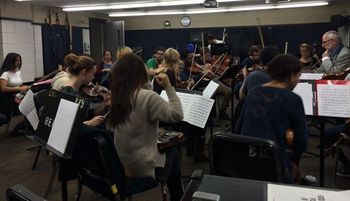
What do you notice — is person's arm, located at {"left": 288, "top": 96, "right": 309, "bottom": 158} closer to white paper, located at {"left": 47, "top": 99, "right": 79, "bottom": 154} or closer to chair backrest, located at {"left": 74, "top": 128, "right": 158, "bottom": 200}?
chair backrest, located at {"left": 74, "top": 128, "right": 158, "bottom": 200}

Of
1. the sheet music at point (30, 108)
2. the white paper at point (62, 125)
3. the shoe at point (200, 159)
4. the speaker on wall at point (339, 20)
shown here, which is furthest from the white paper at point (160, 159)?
the speaker on wall at point (339, 20)

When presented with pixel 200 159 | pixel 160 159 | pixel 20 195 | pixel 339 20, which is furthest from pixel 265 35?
pixel 20 195

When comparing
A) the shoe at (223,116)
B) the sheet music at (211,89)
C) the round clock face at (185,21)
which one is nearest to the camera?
the sheet music at (211,89)

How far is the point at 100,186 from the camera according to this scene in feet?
6.34

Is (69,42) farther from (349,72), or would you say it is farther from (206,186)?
(206,186)

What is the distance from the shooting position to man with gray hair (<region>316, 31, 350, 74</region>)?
430cm

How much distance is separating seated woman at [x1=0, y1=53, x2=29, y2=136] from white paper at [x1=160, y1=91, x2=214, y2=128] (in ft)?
10.1

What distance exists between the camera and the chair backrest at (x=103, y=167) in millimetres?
1727

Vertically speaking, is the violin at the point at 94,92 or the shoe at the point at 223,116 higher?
the violin at the point at 94,92

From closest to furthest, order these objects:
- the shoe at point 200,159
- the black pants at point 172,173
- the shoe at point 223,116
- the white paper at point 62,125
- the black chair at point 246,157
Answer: the black chair at point 246,157 < the white paper at point 62,125 < the black pants at point 172,173 < the shoe at point 200,159 < the shoe at point 223,116

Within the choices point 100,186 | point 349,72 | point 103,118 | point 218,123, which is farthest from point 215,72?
point 100,186

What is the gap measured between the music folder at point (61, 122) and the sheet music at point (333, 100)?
1785 millimetres

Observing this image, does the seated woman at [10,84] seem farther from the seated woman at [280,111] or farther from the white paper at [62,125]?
the seated woman at [280,111]

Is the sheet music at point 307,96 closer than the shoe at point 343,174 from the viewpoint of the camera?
Yes
